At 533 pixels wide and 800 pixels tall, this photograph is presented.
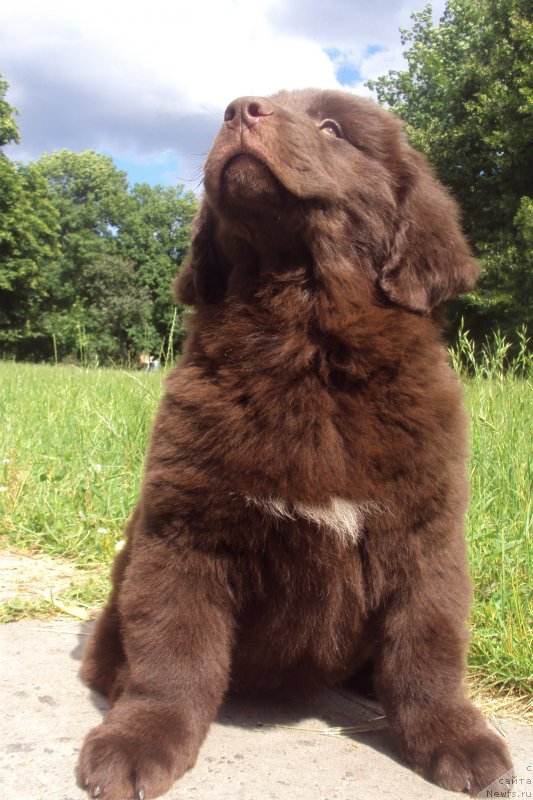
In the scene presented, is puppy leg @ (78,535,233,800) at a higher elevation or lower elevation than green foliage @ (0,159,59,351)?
lower

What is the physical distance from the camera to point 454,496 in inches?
71.6

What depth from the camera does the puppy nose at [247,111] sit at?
1992 millimetres

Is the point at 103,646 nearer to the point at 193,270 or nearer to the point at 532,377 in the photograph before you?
the point at 193,270

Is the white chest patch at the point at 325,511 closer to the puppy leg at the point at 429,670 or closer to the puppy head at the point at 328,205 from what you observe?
the puppy leg at the point at 429,670

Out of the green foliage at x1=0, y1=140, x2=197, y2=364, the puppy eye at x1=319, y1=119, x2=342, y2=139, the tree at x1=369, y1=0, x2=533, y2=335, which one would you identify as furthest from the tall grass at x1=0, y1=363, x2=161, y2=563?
the green foliage at x1=0, y1=140, x2=197, y2=364

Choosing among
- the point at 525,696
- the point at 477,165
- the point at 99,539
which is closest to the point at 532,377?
the point at 525,696

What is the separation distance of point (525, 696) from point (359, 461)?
1.11m

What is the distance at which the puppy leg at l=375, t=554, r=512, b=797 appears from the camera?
69.6 inches

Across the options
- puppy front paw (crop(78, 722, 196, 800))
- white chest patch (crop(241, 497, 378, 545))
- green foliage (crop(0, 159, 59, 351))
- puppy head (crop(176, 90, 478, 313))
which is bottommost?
puppy front paw (crop(78, 722, 196, 800))

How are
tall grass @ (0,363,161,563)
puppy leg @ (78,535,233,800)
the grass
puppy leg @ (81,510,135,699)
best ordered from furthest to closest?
tall grass @ (0,363,161,563) → the grass → puppy leg @ (81,510,135,699) → puppy leg @ (78,535,233,800)

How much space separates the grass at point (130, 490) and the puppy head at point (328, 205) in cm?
123

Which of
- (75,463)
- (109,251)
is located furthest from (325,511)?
(109,251)

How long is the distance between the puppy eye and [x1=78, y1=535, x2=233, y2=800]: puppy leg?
4.86 feet

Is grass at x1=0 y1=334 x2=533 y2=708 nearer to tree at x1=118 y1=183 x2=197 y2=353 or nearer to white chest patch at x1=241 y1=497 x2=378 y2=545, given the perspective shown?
white chest patch at x1=241 y1=497 x2=378 y2=545
